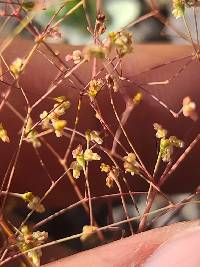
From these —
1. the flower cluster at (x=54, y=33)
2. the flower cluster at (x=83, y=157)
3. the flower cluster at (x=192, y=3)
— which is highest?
the flower cluster at (x=192, y=3)

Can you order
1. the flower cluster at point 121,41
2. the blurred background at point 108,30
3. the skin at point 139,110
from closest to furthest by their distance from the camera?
the flower cluster at point 121,41 → the skin at point 139,110 → the blurred background at point 108,30

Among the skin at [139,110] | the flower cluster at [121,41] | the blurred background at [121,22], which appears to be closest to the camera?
the flower cluster at [121,41]

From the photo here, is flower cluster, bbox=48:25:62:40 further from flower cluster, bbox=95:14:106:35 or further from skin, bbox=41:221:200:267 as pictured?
skin, bbox=41:221:200:267

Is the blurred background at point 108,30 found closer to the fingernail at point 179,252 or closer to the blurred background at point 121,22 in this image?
the blurred background at point 121,22

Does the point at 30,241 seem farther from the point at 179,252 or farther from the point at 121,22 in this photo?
the point at 121,22

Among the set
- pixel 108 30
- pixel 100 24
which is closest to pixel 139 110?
pixel 100 24

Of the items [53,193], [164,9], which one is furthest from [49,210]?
[164,9]

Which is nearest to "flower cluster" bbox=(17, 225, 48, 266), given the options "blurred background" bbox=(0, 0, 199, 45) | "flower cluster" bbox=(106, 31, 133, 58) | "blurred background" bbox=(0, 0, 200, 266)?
"flower cluster" bbox=(106, 31, 133, 58)

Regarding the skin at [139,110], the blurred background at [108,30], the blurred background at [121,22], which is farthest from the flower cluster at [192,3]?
the blurred background at [121,22]

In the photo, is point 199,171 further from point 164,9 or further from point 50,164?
point 164,9

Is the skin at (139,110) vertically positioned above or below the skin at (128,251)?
above
